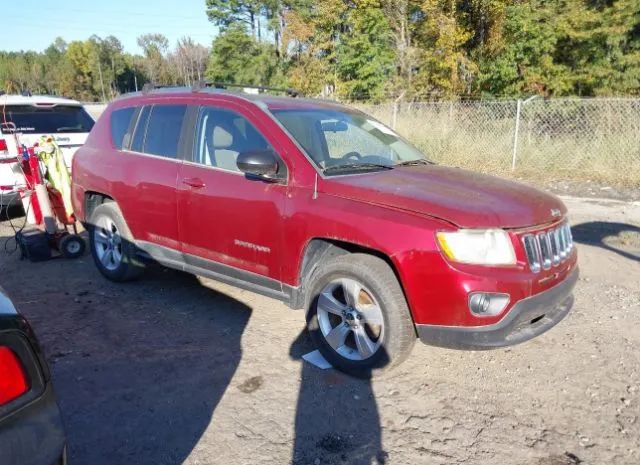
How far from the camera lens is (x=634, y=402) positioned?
3111 millimetres

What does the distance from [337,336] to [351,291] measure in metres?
0.37

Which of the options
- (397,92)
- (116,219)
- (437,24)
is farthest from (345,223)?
(397,92)

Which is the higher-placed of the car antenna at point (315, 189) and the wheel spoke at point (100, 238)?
the car antenna at point (315, 189)

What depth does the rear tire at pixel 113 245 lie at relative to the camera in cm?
492

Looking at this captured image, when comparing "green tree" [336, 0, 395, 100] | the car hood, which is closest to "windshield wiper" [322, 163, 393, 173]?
the car hood

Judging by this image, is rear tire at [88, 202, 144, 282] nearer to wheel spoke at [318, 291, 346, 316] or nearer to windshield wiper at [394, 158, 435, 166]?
wheel spoke at [318, 291, 346, 316]

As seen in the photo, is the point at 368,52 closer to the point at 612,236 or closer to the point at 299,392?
the point at 612,236

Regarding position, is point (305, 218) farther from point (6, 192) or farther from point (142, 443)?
point (6, 192)

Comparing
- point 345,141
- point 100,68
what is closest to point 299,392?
point 345,141

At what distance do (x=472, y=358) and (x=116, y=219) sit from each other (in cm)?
352

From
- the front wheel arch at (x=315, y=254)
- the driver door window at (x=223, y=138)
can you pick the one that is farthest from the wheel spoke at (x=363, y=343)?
the driver door window at (x=223, y=138)

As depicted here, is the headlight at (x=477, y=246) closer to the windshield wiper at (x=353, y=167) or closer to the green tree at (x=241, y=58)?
the windshield wiper at (x=353, y=167)

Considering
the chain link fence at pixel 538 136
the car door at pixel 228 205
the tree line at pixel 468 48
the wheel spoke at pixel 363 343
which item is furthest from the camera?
the tree line at pixel 468 48

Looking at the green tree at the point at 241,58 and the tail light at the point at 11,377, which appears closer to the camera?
the tail light at the point at 11,377
